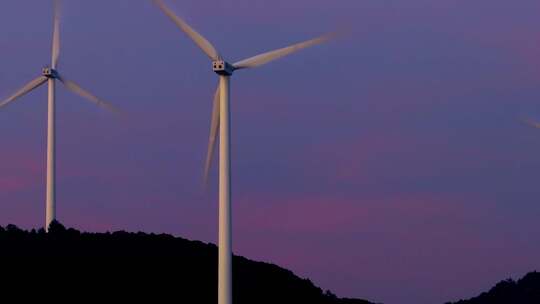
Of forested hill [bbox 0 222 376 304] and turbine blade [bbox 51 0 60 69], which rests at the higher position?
turbine blade [bbox 51 0 60 69]

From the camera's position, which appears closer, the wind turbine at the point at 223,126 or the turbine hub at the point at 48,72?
the wind turbine at the point at 223,126

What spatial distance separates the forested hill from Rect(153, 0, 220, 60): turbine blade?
153 feet

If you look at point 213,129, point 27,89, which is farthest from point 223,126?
point 27,89

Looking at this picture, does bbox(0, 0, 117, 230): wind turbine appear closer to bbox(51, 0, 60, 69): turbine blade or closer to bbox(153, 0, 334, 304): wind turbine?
bbox(51, 0, 60, 69): turbine blade

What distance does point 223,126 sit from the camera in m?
76.2

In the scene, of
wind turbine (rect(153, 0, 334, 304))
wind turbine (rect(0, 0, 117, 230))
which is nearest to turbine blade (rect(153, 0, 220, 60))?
wind turbine (rect(153, 0, 334, 304))

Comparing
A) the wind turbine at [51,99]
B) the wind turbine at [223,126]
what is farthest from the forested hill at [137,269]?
the wind turbine at [223,126]

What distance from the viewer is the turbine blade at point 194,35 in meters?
77.8

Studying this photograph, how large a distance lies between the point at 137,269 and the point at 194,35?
6230 centimetres

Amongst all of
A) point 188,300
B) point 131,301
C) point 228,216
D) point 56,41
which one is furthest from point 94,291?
point 228,216

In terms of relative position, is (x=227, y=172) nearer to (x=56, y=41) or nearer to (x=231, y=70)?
(x=231, y=70)

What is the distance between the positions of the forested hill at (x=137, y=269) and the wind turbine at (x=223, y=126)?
41.9m

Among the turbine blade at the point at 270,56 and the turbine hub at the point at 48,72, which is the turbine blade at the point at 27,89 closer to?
the turbine hub at the point at 48,72

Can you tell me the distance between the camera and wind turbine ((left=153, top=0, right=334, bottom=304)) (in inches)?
2972
